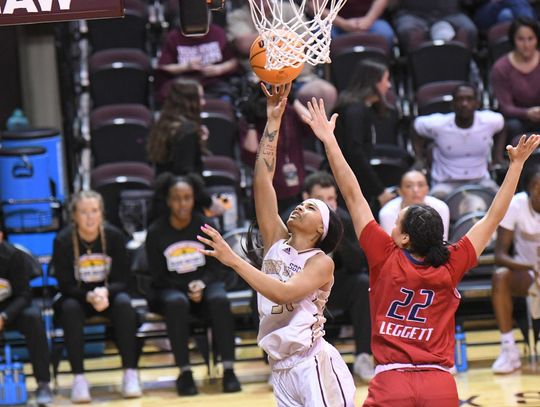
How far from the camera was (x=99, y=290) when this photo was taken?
26.6ft

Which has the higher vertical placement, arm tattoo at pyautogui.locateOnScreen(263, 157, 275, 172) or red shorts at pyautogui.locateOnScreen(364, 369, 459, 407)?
arm tattoo at pyautogui.locateOnScreen(263, 157, 275, 172)

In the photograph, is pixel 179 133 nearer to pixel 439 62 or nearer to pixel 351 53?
pixel 351 53

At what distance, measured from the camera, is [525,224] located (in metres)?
8.36

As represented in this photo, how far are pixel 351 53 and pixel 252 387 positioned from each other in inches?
141

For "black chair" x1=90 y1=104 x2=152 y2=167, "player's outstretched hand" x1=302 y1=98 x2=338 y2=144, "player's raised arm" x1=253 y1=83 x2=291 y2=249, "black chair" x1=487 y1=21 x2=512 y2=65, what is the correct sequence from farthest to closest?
"black chair" x1=487 y1=21 x2=512 y2=65 → "black chair" x1=90 y1=104 x2=152 y2=167 → "player's raised arm" x1=253 y1=83 x2=291 y2=249 → "player's outstretched hand" x1=302 y1=98 x2=338 y2=144

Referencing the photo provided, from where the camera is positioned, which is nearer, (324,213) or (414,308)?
(414,308)

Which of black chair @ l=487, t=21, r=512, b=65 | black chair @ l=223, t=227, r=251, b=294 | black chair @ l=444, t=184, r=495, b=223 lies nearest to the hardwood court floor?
black chair @ l=223, t=227, r=251, b=294

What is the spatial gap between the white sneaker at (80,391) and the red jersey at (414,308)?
131 inches

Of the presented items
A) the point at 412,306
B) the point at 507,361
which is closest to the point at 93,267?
the point at 507,361

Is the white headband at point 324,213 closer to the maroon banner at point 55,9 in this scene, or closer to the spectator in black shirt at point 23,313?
the maroon banner at point 55,9

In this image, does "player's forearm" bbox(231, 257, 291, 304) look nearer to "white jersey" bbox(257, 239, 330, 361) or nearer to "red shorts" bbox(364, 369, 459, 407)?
"white jersey" bbox(257, 239, 330, 361)

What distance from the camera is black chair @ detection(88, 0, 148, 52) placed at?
11.1 metres

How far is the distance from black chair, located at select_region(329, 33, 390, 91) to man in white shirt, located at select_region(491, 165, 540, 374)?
2.45 meters

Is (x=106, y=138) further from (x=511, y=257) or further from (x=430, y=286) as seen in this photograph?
(x=430, y=286)
